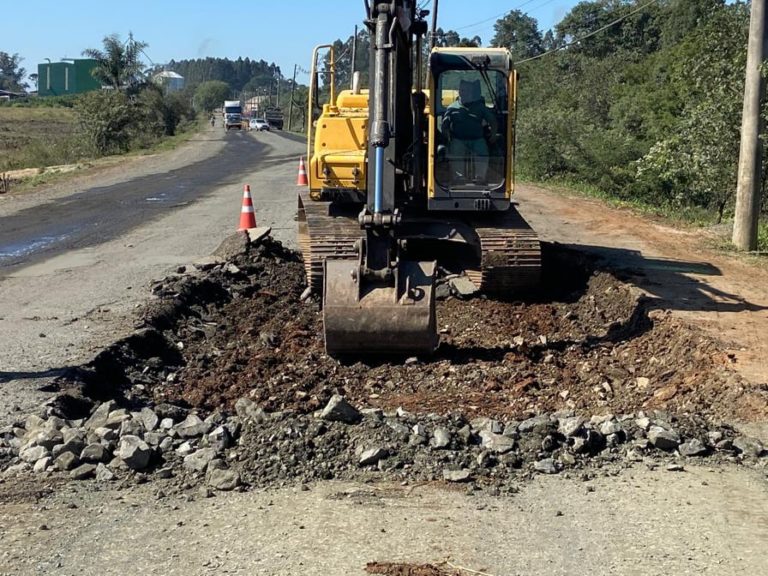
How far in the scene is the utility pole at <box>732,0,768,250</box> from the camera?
1381cm

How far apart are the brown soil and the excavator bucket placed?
0.88ft

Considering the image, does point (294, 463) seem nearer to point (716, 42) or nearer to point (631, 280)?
point (631, 280)

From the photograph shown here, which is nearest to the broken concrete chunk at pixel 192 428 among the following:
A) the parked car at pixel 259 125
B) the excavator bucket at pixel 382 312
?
the excavator bucket at pixel 382 312

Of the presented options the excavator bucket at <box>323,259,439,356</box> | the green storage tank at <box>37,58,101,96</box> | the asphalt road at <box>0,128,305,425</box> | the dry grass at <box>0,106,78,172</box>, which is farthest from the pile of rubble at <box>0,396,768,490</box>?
the green storage tank at <box>37,58,101,96</box>

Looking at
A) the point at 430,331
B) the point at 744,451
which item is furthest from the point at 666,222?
the point at 744,451

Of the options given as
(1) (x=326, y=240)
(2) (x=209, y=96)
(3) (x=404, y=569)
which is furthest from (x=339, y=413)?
(2) (x=209, y=96)

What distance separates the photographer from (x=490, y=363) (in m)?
8.70

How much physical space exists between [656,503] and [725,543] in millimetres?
556

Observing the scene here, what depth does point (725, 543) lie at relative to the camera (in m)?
4.77

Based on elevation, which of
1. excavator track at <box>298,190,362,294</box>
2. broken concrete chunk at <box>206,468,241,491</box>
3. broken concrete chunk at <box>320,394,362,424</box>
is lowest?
broken concrete chunk at <box>206,468,241,491</box>

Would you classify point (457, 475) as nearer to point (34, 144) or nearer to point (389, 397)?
point (389, 397)

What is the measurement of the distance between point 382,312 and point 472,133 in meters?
3.43

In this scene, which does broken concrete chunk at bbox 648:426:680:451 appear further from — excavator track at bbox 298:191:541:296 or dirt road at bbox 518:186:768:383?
excavator track at bbox 298:191:541:296

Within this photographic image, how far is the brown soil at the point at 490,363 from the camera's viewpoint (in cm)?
748
